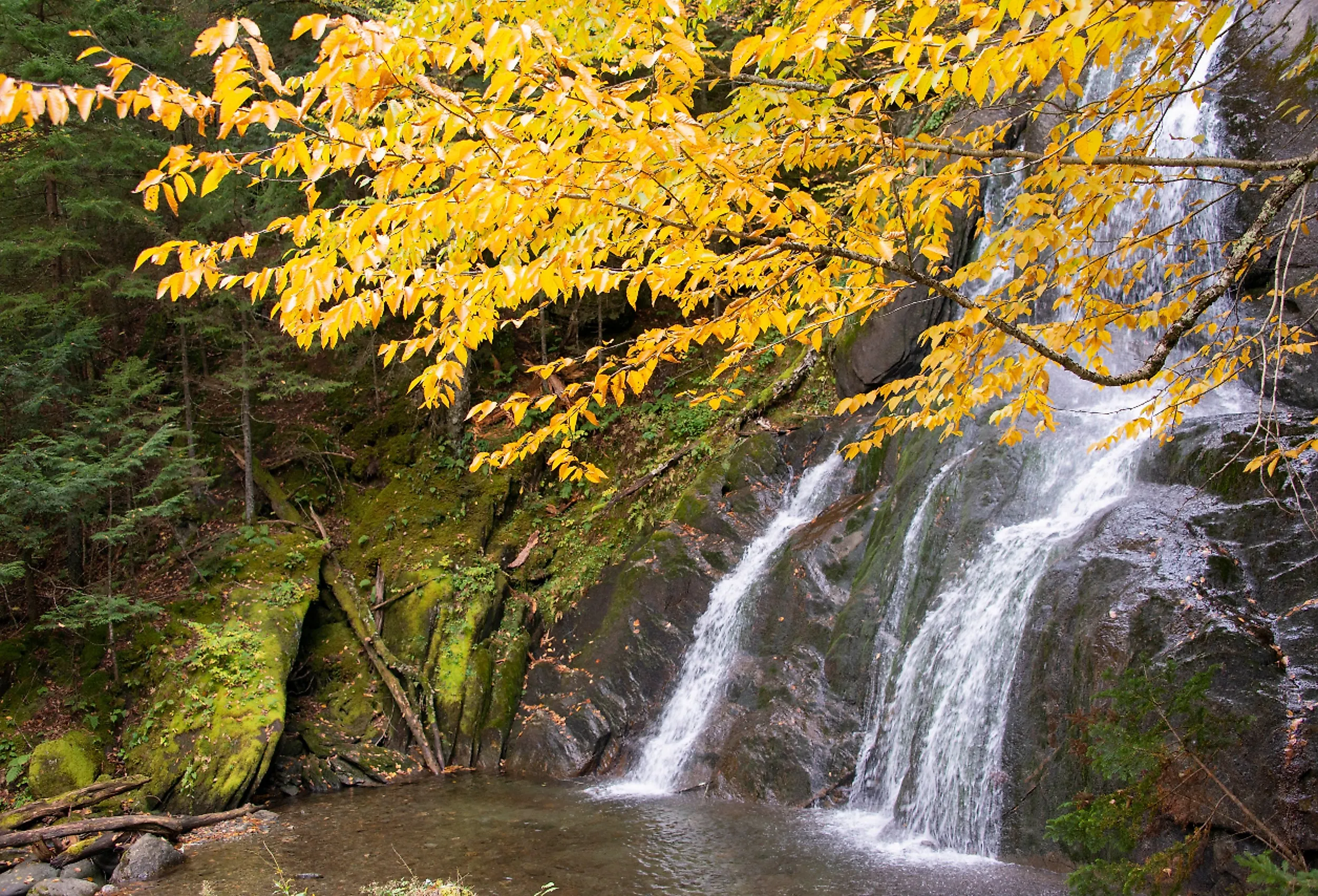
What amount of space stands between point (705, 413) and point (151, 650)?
318 inches

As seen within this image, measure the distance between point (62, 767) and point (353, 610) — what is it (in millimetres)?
3693

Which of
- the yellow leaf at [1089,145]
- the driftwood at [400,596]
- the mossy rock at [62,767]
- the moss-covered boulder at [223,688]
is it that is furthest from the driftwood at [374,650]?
the yellow leaf at [1089,145]

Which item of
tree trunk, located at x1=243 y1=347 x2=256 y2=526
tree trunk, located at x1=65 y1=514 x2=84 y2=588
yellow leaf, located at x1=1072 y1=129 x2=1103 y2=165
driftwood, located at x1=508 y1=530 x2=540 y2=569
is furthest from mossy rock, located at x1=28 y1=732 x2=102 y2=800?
yellow leaf, located at x1=1072 y1=129 x2=1103 y2=165

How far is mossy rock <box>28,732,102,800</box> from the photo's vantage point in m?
8.19

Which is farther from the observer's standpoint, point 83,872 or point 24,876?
point 83,872

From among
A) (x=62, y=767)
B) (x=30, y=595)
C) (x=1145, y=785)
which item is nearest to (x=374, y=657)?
(x=62, y=767)

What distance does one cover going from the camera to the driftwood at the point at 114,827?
6.97 metres

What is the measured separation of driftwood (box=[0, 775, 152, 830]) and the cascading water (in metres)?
7.14

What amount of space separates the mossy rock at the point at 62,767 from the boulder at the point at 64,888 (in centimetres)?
187

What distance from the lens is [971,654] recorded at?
6730 mm

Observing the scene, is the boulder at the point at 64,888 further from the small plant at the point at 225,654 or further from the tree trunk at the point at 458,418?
the tree trunk at the point at 458,418

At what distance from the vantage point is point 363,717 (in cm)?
1033

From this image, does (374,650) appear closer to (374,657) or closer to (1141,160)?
(374,657)

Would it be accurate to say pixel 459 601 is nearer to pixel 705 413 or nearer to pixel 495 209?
pixel 705 413
